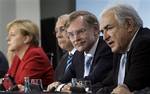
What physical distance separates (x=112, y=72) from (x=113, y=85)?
4.4 inches

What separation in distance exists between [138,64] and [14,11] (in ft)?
12.7

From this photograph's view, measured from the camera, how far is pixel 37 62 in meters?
3.62

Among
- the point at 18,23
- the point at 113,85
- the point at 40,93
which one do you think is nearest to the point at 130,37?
the point at 113,85

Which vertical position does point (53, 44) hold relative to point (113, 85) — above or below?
below

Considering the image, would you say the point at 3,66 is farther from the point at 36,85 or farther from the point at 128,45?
the point at 128,45

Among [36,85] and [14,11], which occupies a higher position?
[36,85]

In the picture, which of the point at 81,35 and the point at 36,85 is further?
the point at 81,35

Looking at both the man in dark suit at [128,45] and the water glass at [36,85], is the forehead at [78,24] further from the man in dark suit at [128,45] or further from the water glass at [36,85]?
the water glass at [36,85]

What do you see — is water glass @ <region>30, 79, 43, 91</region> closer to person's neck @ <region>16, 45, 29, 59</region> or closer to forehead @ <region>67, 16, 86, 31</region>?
forehead @ <region>67, 16, 86, 31</region>

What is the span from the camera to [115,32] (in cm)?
273

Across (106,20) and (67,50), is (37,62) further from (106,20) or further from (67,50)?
(106,20)

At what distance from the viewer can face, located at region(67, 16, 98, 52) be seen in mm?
3238

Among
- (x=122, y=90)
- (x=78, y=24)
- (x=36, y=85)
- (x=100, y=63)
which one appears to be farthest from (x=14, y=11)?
(x=122, y=90)

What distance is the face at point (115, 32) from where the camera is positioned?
2.73 metres
